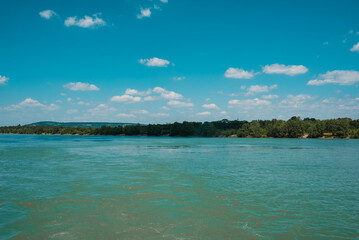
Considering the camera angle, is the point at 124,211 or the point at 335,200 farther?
the point at 335,200

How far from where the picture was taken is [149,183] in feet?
72.5

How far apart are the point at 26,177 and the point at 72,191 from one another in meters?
8.80

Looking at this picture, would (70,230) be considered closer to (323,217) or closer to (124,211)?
(124,211)

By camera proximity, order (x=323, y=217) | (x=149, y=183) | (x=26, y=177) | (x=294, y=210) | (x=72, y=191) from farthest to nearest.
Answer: (x=26, y=177), (x=149, y=183), (x=72, y=191), (x=294, y=210), (x=323, y=217)

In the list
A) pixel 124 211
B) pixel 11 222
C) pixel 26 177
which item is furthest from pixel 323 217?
pixel 26 177

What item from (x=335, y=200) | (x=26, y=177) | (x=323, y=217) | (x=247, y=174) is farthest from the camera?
(x=247, y=174)

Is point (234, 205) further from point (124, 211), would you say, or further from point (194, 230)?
point (124, 211)

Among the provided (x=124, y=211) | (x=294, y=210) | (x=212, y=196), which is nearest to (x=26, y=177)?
(x=124, y=211)

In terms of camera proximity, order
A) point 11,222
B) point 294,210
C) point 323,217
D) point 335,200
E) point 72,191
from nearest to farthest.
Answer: point 11,222 < point 323,217 < point 294,210 < point 335,200 < point 72,191

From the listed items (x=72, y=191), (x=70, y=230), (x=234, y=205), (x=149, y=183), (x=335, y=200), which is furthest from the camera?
(x=149, y=183)

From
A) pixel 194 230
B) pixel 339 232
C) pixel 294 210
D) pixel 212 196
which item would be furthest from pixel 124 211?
pixel 339 232

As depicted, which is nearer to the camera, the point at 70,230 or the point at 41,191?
the point at 70,230

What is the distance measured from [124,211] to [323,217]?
404 inches

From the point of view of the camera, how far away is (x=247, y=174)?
26672mm
